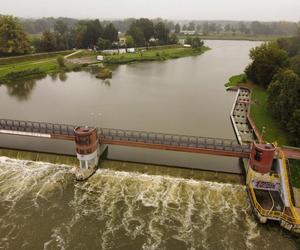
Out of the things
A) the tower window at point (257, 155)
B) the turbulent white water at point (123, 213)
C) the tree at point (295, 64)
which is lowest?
the turbulent white water at point (123, 213)

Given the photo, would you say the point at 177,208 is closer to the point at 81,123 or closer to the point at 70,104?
the point at 81,123

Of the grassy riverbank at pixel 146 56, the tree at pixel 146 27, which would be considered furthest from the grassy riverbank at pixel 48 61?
the tree at pixel 146 27

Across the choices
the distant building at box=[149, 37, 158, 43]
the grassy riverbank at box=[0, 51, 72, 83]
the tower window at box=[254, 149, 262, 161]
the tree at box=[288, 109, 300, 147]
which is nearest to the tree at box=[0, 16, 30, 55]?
the grassy riverbank at box=[0, 51, 72, 83]

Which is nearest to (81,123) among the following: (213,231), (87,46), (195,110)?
(195,110)

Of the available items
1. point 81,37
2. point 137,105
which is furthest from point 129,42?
point 137,105

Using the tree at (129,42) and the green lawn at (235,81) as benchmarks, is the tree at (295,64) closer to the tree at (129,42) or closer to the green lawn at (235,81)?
the green lawn at (235,81)

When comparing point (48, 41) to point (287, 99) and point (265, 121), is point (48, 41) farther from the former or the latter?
point (287, 99)
